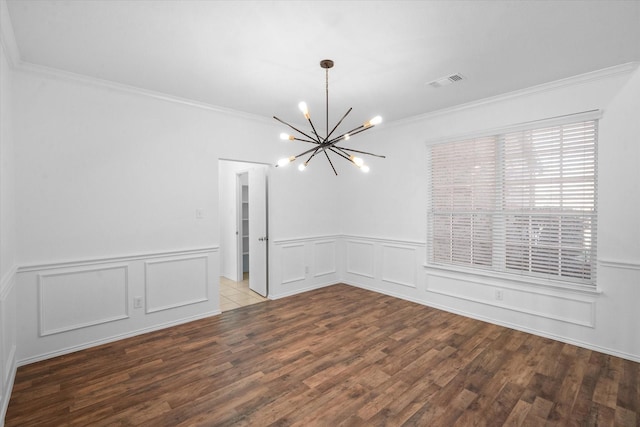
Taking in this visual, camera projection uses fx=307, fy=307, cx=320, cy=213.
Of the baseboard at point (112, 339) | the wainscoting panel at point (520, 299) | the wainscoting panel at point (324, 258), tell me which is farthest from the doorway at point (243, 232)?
the wainscoting panel at point (520, 299)

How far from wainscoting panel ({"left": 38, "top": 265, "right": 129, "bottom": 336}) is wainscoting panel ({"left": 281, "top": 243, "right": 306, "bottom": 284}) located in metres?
2.22

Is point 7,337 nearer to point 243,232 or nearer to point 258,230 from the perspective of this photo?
point 258,230

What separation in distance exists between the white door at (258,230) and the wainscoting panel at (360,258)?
5.29 feet

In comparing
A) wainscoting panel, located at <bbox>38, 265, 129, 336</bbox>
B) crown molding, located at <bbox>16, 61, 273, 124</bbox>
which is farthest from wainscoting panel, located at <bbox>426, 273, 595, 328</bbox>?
wainscoting panel, located at <bbox>38, 265, 129, 336</bbox>

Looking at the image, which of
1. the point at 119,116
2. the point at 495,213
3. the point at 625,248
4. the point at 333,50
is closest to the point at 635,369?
the point at 625,248

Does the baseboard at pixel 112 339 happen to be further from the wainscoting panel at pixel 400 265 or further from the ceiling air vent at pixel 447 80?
the ceiling air vent at pixel 447 80

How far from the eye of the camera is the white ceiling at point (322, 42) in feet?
6.84

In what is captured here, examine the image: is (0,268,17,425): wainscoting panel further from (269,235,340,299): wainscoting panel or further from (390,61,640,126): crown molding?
(390,61,640,126): crown molding

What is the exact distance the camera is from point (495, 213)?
382cm

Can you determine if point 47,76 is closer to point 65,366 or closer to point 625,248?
point 65,366

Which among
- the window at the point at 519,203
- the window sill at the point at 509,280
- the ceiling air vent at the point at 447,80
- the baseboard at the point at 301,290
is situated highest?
the ceiling air vent at the point at 447,80

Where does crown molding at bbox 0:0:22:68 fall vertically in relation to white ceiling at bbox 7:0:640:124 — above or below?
below

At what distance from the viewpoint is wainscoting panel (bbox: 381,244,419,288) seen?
4.68 m

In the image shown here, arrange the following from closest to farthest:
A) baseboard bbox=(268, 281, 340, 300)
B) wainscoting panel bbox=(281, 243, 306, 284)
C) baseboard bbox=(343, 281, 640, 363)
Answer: baseboard bbox=(343, 281, 640, 363)
baseboard bbox=(268, 281, 340, 300)
wainscoting panel bbox=(281, 243, 306, 284)
